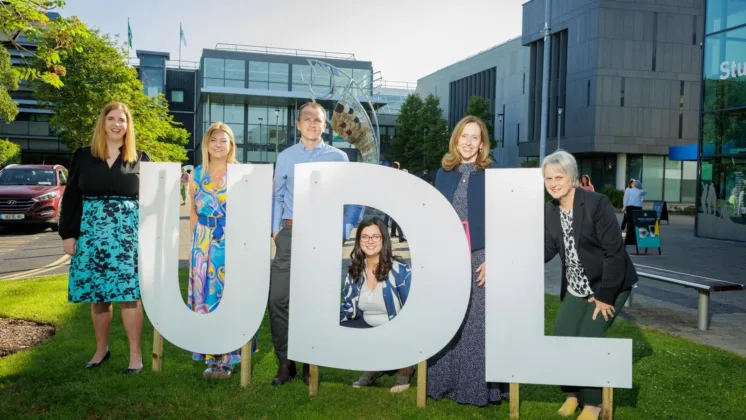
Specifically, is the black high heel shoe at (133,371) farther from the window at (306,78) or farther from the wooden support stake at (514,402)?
the window at (306,78)

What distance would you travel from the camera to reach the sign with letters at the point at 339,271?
12.7ft

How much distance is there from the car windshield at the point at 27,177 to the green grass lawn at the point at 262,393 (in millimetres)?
12812

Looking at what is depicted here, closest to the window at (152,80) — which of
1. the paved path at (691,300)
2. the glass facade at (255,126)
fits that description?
the glass facade at (255,126)

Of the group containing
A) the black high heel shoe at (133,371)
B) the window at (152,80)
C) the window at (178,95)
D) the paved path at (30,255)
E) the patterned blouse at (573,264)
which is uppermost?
the window at (152,80)

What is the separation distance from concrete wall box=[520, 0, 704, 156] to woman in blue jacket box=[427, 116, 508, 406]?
1572 inches

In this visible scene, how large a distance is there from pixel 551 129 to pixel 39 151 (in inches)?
1834

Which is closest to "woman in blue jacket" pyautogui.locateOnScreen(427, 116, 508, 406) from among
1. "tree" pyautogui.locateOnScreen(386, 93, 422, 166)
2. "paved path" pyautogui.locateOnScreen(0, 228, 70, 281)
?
"paved path" pyautogui.locateOnScreen(0, 228, 70, 281)

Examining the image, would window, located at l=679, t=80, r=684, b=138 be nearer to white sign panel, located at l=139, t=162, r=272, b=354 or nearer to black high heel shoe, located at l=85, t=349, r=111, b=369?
white sign panel, located at l=139, t=162, r=272, b=354

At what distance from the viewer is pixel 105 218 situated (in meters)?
4.48

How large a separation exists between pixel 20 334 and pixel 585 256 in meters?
4.85

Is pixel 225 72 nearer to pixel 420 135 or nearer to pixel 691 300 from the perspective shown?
pixel 420 135

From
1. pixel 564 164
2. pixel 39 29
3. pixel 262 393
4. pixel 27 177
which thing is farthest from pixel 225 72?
pixel 564 164

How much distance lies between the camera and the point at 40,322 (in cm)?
617

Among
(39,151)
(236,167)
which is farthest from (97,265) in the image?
(39,151)
